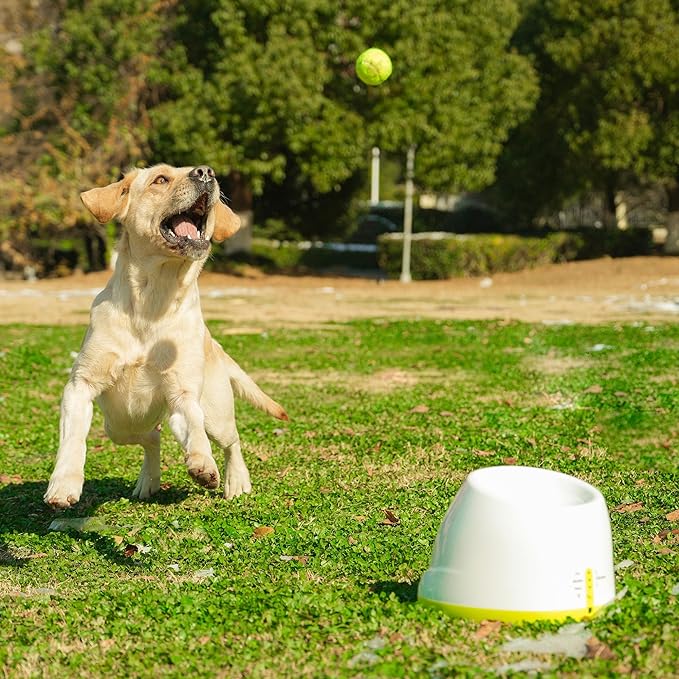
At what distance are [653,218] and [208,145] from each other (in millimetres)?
35431

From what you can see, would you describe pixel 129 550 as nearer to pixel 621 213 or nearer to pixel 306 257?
pixel 306 257

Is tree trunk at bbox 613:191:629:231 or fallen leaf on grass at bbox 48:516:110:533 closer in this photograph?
fallen leaf on grass at bbox 48:516:110:533

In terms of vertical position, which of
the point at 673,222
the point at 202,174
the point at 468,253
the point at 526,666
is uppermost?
the point at 202,174

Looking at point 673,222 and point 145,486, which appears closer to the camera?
point 145,486

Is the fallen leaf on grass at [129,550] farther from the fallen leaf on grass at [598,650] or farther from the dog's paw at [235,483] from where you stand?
the fallen leaf on grass at [598,650]

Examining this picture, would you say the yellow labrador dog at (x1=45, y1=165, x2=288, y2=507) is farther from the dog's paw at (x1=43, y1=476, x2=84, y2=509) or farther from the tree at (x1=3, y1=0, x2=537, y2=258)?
the tree at (x1=3, y1=0, x2=537, y2=258)

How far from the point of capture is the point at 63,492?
18.7ft

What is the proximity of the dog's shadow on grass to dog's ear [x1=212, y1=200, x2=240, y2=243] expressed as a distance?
1.80m

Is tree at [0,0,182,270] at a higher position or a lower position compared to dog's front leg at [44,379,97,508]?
higher

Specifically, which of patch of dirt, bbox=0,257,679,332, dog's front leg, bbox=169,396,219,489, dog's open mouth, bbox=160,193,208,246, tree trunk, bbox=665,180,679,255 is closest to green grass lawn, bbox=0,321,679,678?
dog's front leg, bbox=169,396,219,489

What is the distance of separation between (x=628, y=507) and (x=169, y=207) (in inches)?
129

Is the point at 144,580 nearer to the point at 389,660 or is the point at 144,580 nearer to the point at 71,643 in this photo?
the point at 71,643

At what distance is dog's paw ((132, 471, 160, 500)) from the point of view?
24.6 ft

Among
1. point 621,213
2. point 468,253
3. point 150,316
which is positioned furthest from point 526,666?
point 621,213
